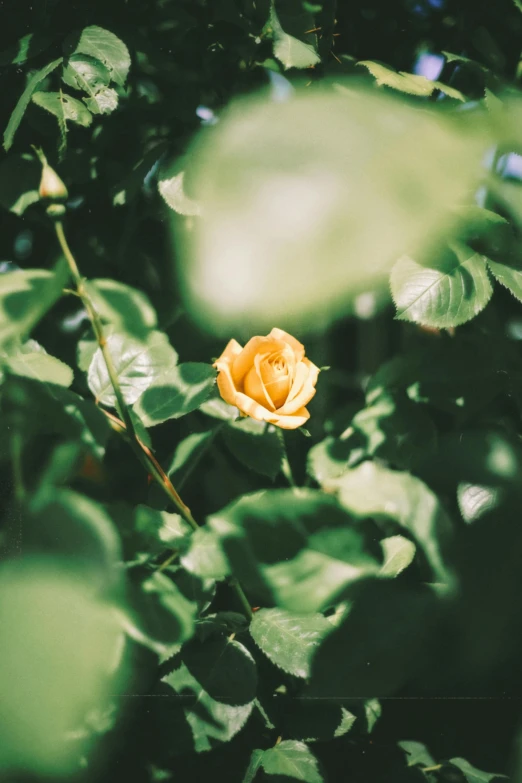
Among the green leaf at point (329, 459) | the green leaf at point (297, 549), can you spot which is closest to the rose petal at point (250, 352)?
the green leaf at point (329, 459)

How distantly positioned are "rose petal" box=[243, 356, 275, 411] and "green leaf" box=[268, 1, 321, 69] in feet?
1.08

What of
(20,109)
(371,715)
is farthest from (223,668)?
(20,109)

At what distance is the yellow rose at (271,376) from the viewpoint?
0.62m

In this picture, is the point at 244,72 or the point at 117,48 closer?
the point at 117,48

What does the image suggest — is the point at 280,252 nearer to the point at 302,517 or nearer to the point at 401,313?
the point at 302,517

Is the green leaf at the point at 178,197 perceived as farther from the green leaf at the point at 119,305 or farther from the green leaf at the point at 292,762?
the green leaf at the point at 292,762

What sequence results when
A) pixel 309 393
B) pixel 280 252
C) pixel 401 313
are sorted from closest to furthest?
pixel 280 252 < pixel 401 313 < pixel 309 393

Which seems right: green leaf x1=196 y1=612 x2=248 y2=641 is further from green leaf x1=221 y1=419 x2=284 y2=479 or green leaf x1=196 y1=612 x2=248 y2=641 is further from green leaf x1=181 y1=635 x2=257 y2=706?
green leaf x1=221 y1=419 x2=284 y2=479

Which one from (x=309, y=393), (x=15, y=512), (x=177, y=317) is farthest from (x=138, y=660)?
(x=177, y=317)

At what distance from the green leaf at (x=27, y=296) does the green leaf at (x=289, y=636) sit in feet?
1.09

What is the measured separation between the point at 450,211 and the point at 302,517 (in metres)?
0.20

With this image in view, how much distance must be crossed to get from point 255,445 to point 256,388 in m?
0.09

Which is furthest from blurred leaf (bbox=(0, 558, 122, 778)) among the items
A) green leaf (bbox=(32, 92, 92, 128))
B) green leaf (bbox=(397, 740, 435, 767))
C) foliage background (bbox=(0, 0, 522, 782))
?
green leaf (bbox=(32, 92, 92, 128))

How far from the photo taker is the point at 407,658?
302 mm
